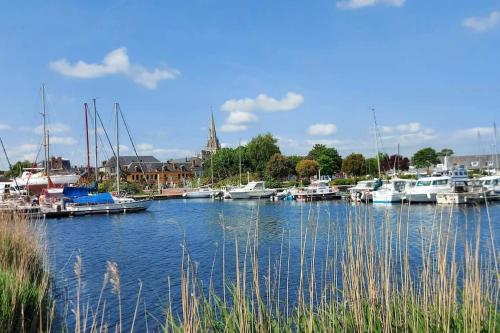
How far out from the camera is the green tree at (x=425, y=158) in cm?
12306

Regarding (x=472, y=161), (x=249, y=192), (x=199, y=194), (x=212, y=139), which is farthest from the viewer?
(x=212, y=139)

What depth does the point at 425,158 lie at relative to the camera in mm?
123250

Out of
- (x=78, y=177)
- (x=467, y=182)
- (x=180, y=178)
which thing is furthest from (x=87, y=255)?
(x=180, y=178)

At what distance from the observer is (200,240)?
94.2ft

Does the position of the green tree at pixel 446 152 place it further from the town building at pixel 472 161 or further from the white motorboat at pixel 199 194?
the white motorboat at pixel 199 194

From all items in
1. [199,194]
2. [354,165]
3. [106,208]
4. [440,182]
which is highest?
[354,165]

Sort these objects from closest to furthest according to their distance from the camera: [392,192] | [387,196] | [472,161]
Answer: [387,196], [392,192], [472,161]

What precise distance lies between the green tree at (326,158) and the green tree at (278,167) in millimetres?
12583

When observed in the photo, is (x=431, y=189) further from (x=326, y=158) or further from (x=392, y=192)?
(x=326, y=158)

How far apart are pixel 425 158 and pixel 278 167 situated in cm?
4371

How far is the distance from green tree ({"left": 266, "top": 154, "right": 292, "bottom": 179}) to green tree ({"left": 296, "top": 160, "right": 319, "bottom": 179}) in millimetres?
2665

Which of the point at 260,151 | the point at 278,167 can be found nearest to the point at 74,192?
the point at 278,167

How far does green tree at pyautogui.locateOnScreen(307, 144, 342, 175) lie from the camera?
11381cm

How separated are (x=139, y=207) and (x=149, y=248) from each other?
94.9ft
